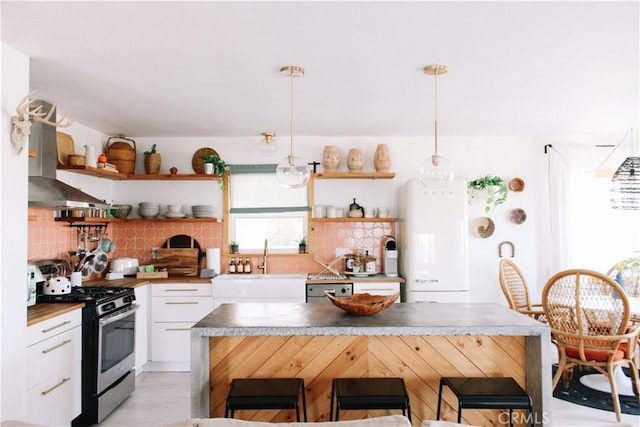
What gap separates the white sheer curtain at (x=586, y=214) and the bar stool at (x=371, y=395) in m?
3.64

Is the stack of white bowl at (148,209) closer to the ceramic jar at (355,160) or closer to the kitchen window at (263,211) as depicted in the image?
the kitchen window at (263,211)

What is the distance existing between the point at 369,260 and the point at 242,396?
3033 millimetres

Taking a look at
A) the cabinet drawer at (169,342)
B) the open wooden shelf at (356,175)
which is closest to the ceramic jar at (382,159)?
the open wooden shelf at (356,175)

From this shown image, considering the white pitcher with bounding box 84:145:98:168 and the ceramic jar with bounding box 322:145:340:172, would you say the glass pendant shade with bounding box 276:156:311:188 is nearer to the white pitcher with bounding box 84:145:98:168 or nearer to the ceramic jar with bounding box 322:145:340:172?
the ceramic jar with bounding box 322:145:340:172

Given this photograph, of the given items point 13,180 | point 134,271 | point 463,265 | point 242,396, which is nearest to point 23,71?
point 13,180

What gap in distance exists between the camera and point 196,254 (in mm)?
5098

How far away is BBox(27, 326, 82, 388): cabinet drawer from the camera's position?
9.07 feet

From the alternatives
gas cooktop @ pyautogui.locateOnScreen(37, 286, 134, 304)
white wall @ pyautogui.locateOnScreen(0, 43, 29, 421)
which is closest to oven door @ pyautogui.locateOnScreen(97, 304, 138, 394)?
gas cooktop @ pyautogui.locateOnScreen(37, 286, 134, 304)

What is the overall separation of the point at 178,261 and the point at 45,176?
202 cm

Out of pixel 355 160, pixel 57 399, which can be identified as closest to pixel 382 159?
pixel 355 160

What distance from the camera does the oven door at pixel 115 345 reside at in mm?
3375

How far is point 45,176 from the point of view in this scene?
3.30 meters

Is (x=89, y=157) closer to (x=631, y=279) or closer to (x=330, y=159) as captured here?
(x=330, y=159)

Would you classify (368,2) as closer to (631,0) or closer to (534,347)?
(631,0)
